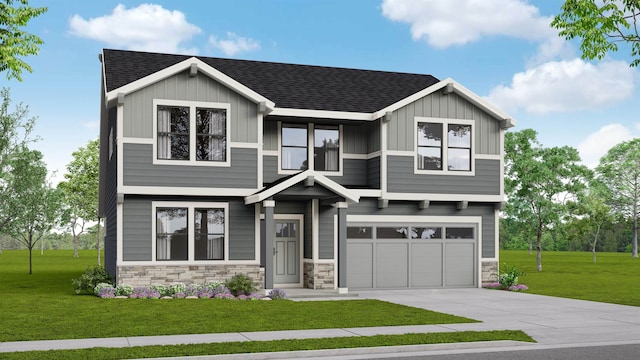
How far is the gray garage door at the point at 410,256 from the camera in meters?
24.5

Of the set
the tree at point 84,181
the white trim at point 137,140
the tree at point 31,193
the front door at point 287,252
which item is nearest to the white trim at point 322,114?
the front door at point 287,252

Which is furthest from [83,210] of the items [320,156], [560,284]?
[560,284]

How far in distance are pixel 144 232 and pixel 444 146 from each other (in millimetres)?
11005

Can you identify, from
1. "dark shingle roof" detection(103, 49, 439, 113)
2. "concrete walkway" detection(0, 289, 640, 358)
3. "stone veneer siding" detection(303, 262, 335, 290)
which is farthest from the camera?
"dark shingle roof" detection(103, 49, 439, 113)

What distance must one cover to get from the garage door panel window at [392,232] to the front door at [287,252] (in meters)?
2.97

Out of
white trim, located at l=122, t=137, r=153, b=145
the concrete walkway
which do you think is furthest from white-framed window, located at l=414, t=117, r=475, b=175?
white trim, located at l=122, t=137, r=153, b=145

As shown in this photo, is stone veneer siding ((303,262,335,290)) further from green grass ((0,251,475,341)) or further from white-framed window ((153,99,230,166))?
white-framed window ((153,99,230,166))

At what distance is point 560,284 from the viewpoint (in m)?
28.9

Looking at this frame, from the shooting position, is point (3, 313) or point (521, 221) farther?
point (521, 221)

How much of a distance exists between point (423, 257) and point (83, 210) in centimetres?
3775

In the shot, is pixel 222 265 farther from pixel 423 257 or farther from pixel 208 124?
pixel 423 257

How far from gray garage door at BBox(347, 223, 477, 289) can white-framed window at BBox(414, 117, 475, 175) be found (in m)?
2.20

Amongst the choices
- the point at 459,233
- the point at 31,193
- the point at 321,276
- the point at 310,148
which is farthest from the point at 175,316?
the point at 31,193

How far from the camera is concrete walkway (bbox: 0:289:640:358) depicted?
1209 centimetres
